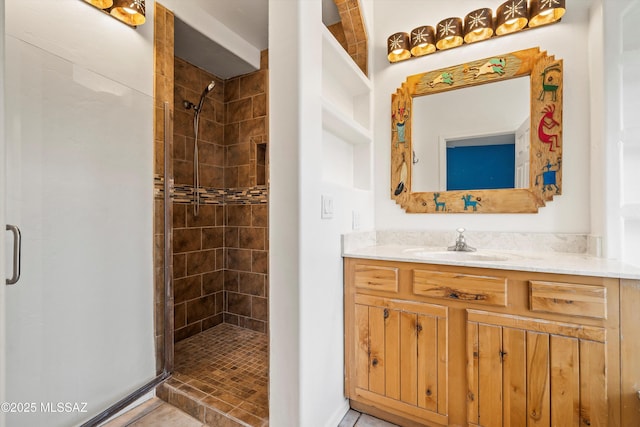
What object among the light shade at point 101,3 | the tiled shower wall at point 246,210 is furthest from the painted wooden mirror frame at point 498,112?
the light shade at point 101,3

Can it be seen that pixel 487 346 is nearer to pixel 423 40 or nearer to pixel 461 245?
pixel 461 245

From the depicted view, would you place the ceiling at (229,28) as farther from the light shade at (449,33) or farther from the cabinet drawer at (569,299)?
the cabinet drawer at (569,299)

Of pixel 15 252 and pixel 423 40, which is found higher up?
pixel 423 40

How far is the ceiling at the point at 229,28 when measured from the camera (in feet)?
7.03

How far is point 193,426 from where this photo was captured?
1.48m

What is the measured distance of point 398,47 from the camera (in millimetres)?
1923

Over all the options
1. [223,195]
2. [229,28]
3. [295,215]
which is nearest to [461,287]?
[295,215]

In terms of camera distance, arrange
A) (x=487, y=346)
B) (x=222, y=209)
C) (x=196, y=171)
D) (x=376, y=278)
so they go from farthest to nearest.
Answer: (x=222, y=209) → (x=196, y=171) → (x=376, y=278) → (x=487, y=346)

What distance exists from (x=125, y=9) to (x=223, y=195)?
1.60 meters

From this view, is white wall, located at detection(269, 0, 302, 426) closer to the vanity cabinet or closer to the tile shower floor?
the tile shower floor

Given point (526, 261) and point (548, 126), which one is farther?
point (548, 126)

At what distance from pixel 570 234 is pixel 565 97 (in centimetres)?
76

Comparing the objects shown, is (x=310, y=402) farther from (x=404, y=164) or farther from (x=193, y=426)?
(x=404, y=164)

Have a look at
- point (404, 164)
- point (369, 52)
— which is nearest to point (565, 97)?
point (404, 164)
